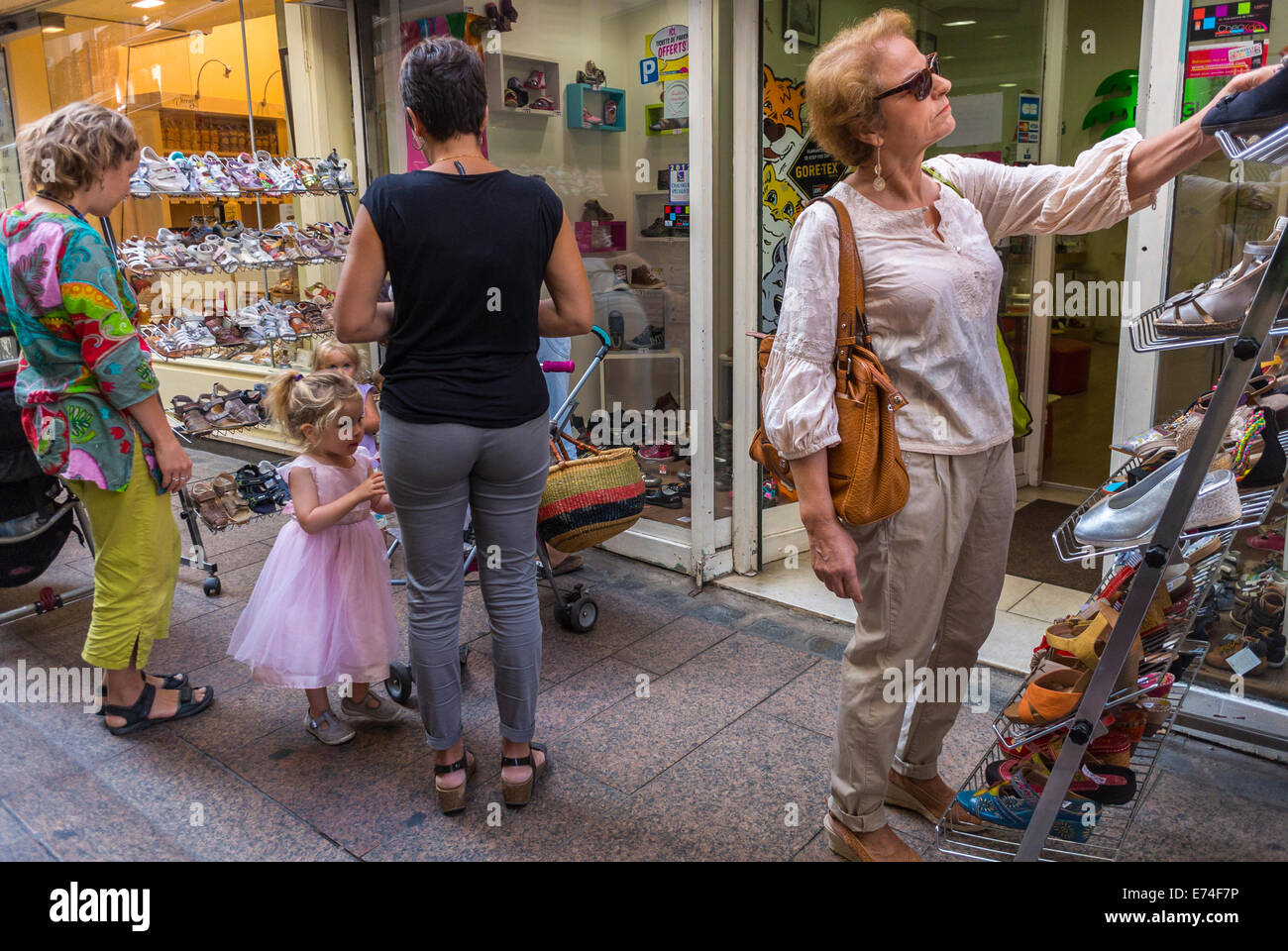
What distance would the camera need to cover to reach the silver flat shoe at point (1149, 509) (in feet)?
5.38

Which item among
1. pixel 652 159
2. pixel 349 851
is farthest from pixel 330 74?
pixel 349 851

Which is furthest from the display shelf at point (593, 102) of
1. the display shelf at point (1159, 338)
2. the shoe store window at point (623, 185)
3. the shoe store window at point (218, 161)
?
the display shelf at point (1159, 338)

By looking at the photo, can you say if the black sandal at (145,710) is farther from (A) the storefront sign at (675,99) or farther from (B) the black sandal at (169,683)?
(A) the storefront sign at (675,99)

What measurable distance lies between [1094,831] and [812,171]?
3086mm

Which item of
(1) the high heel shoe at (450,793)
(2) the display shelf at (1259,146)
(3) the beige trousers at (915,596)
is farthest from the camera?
(1) the high heel shoe at (450,793)

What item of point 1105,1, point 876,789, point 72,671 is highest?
point 1105,1

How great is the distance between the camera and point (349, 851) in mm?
2607

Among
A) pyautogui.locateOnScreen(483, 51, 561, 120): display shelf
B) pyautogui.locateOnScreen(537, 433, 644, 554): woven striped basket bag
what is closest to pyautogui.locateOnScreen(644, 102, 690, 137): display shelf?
pyautogui.locateOnScreen(483, 51, 561, 120): display shelf

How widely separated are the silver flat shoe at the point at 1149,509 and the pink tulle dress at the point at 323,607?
85.2 inches

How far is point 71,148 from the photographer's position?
2885 millimetres

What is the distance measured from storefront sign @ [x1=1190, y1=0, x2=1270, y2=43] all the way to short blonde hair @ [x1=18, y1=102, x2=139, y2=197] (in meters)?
3.21

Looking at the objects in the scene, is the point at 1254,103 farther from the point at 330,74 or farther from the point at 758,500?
the point at 330,74

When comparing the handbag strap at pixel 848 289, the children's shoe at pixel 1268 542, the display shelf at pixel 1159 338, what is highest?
the handbag strap at pixel 848 289

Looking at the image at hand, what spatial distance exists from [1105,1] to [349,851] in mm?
7248
